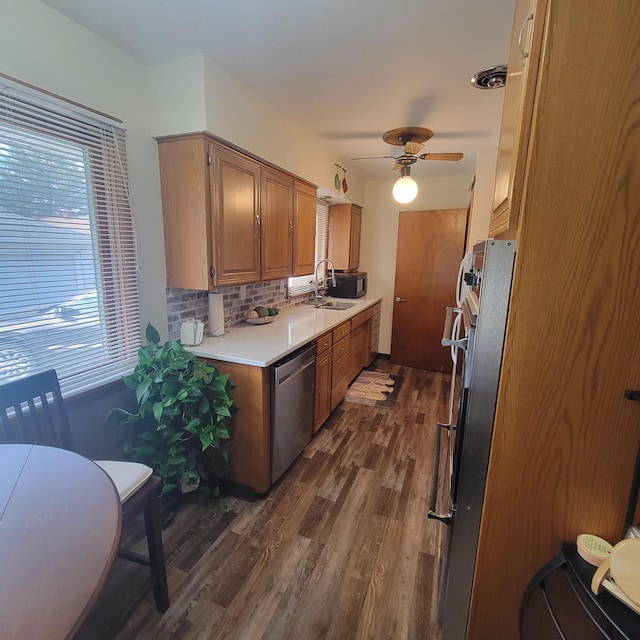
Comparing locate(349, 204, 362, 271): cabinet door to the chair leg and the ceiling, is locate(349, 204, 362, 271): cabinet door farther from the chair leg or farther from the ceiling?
the chair leg

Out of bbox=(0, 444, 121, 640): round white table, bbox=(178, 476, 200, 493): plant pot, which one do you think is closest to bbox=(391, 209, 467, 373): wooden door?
bbox=(178, 476, 200, 493): plant pot

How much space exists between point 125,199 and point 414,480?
2.48 metres

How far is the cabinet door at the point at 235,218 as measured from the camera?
76.9 inches

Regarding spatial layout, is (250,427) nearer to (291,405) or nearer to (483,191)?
(291,405)

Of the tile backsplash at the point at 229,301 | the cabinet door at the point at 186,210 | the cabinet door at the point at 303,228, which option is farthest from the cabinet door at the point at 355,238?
the cabinet door at the point at 186,210

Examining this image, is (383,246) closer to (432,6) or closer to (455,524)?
(432,6)

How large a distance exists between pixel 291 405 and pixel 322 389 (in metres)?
0.58

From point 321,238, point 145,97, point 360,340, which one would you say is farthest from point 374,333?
point 145,97

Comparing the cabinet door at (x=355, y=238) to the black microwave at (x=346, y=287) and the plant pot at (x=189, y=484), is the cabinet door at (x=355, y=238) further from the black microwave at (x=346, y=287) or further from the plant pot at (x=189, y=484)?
the plant pot at (x=189, y=484)

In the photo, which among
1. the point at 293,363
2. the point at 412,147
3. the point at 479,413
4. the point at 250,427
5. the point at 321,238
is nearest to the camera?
the point at 479,413

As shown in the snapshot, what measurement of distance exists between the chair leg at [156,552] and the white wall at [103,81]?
3.38ft

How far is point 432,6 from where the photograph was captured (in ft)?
4.52

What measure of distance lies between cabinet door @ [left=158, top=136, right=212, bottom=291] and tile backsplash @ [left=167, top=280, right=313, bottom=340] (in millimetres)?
165

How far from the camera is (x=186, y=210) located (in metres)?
1.91
